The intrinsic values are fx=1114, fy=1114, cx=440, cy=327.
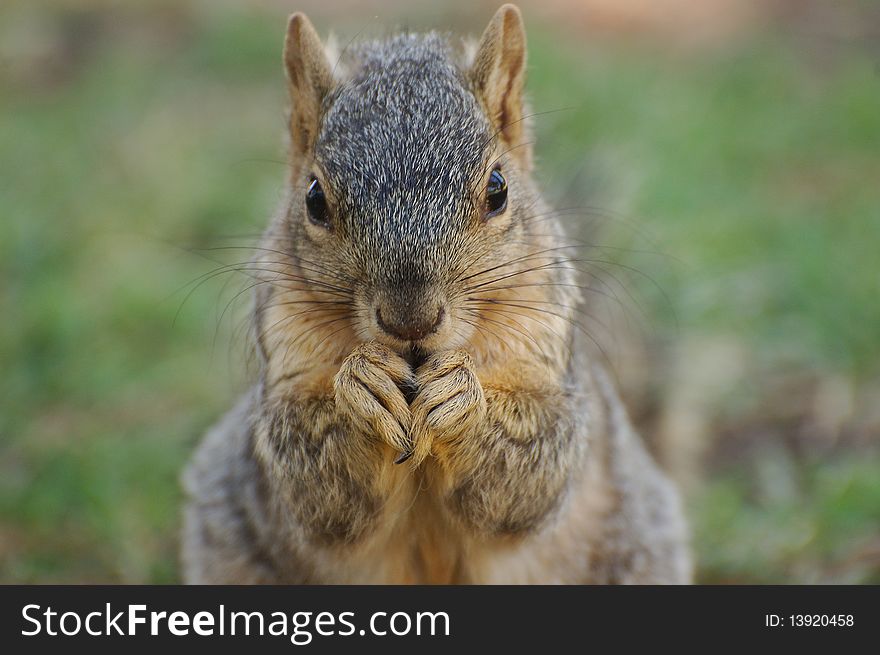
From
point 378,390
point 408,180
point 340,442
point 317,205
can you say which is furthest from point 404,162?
point 340,442

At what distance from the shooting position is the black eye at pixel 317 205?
7.53 feet

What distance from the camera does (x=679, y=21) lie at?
22.6ft

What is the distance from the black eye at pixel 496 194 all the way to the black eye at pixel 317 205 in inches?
13.2

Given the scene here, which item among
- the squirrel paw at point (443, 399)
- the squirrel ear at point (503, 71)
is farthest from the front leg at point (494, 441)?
the squirrel ear at point (503, 71)

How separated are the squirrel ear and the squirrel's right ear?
35 cm

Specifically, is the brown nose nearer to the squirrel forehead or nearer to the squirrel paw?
the squirrel paw

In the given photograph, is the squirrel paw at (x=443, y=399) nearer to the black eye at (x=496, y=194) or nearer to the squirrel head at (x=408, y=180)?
the squirrel head at (x=408, y=180)

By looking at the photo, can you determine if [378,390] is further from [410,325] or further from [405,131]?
[405,131]

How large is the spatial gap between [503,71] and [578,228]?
1.04m

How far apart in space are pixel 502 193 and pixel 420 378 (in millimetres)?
438

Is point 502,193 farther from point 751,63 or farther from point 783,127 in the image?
point 751,63

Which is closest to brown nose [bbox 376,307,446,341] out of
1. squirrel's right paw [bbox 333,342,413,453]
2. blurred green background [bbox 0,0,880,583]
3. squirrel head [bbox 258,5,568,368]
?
squirrel head [bbox 258,5,568,368]

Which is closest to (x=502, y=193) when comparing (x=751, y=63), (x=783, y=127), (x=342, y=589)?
(x=342, y=589)

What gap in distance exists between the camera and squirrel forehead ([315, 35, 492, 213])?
220 centimetres
